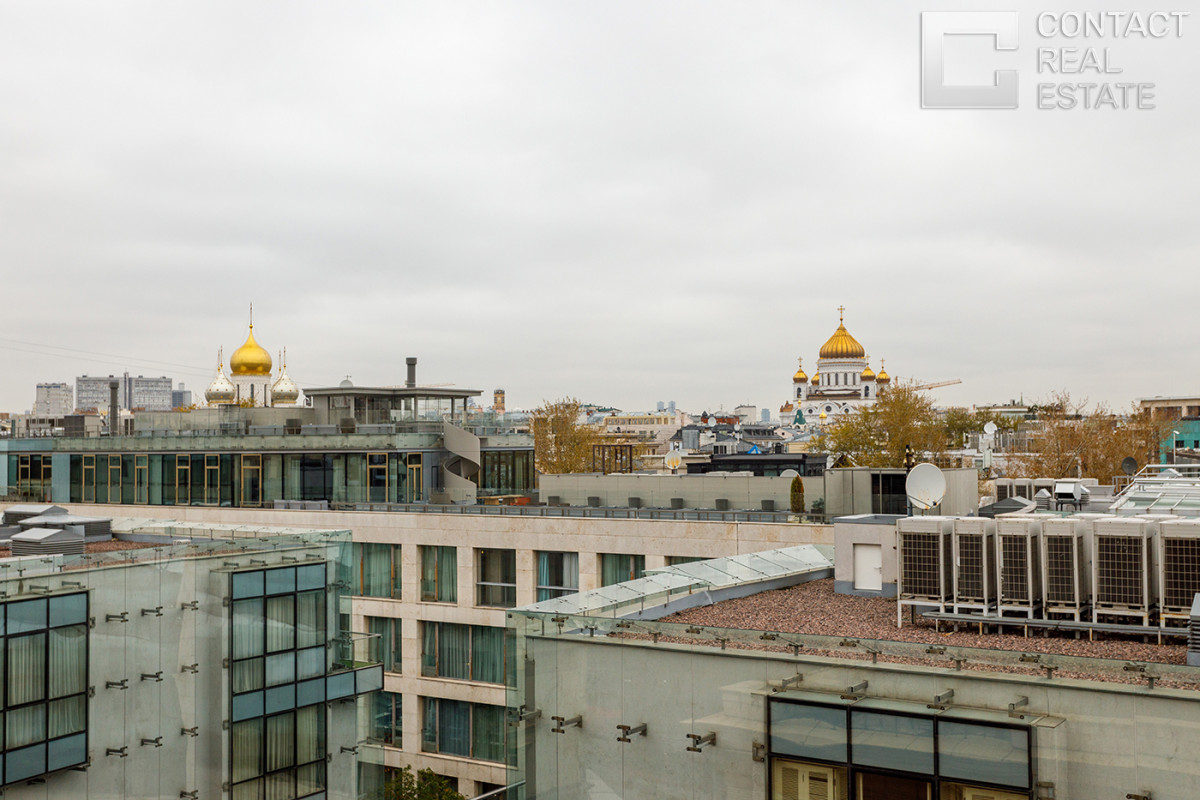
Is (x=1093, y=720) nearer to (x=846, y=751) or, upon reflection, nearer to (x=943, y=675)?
(x=943, y=675)

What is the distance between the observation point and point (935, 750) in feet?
Result: 38.3

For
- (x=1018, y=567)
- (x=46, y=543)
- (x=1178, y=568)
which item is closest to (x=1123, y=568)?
(x=1178, y=568)

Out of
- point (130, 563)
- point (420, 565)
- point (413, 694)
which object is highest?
point (130, 563)

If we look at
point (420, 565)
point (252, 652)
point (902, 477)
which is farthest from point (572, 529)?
point (252, 652)

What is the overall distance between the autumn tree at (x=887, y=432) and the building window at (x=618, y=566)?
105 feet

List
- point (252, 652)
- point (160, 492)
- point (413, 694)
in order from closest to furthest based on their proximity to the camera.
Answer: point (252, 652) → point (413, 694) → point (160, 492)

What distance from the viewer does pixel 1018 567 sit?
15383mm

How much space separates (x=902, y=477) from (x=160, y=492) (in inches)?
1213

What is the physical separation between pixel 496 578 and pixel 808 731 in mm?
24845

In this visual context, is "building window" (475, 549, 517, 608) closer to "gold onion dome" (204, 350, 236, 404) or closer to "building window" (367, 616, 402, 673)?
"building window" (367, 616, 402, 673)

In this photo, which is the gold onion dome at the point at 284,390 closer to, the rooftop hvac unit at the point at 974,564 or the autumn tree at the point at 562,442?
the autumn tree at the point at 562,442

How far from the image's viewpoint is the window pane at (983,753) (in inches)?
443

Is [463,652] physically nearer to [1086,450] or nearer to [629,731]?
[629,731]

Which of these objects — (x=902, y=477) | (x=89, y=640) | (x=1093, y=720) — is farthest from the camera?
(x=902, y=477)
